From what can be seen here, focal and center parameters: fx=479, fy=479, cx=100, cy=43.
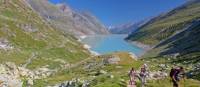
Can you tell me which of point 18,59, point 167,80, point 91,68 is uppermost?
point 18,59

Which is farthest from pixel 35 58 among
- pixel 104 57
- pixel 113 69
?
pixel 113 69

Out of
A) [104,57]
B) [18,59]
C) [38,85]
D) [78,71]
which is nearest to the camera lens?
[38,85]

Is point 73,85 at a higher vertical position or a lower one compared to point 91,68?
lower

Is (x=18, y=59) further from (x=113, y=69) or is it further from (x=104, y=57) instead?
(x=113, y=69)

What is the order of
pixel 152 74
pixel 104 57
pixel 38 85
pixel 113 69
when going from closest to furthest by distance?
pixel 152 74 → pixel 38 85 → pixel 113 69 → pixel 104 57

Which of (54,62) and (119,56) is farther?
(54,62)

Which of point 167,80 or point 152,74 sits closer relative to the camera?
point 167,80

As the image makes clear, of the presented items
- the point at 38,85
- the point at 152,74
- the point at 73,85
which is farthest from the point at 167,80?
the point at 38,85

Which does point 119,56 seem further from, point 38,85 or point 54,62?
point 54,62

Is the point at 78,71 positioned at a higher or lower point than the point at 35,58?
lower
